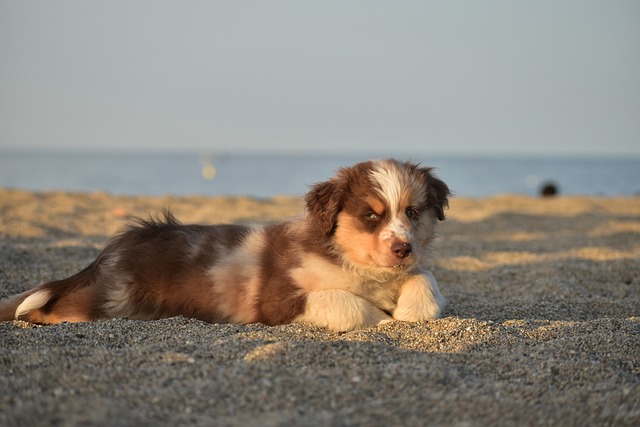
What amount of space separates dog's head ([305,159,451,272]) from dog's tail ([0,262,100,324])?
194cm

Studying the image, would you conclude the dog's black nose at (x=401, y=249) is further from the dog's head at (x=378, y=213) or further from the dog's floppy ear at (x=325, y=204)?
the dog's floppy ear at (x=325, y=204)

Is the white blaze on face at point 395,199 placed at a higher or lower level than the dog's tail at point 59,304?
higher

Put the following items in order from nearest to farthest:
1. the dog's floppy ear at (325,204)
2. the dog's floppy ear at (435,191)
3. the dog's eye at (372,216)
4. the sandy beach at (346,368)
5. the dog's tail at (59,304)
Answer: the sandy beach at (346,368) → the dog's eye at (372,216) → the dog's floppy ear at (325,204) → the dog's tail at (59,304) → the dog's floppy ear at (435,191)

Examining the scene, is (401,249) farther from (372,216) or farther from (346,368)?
(346,368)

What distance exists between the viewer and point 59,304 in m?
5.63

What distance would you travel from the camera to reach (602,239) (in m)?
12.2

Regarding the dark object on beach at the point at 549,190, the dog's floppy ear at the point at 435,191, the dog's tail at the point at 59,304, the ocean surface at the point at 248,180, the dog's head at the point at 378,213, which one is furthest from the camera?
the ocean surface at the point at 248,180

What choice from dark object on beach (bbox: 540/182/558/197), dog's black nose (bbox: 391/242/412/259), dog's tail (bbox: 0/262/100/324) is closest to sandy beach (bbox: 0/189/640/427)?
dog's tail (bbox: 0/262/100/324)

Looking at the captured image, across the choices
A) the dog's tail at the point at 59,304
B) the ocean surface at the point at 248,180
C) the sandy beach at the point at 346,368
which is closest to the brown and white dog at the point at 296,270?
the dog's tail at the point at 59,304

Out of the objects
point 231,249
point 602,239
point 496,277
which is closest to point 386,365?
point 231,249

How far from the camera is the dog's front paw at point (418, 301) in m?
5.39

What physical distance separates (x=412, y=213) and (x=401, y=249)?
45 centimetres

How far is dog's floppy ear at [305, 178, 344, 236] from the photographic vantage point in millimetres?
5457

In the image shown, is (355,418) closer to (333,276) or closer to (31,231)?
(333,276)
